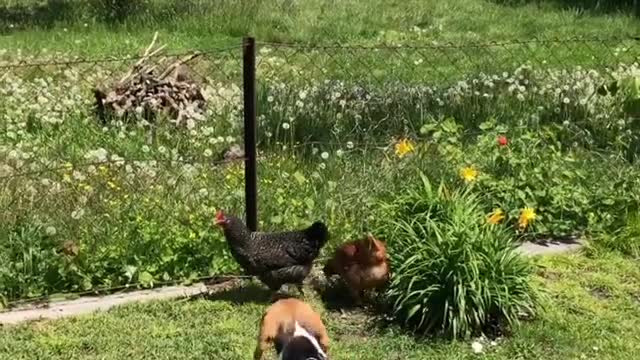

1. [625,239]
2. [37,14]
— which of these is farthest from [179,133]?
[37,14]

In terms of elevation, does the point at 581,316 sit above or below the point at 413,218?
below

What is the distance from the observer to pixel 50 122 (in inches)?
303

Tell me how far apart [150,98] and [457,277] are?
3882 millimetres

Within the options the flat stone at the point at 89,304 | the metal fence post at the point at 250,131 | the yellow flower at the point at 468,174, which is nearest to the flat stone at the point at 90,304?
the flat stone at the point at 89,304

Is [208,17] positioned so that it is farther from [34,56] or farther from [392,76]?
[392,76]

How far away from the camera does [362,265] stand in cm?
516

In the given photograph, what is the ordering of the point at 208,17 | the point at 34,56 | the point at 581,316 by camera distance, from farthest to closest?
the point at 208,17, the point at 34,56, the point at 581,316

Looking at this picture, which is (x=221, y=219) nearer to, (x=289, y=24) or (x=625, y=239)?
(x=625, y=239)

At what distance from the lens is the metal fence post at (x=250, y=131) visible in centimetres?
566

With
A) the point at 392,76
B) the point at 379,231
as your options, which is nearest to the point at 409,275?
the point at 379,231

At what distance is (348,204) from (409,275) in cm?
121

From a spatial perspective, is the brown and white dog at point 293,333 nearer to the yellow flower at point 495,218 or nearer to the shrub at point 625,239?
the yellow flower at point 495,218

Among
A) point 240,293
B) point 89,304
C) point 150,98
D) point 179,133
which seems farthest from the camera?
point 150,98

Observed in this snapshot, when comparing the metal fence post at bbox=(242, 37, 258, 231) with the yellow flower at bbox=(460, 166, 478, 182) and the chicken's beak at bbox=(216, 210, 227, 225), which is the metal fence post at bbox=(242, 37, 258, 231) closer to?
the chicken's beak at bbox=(216, 210, 227, 225)
